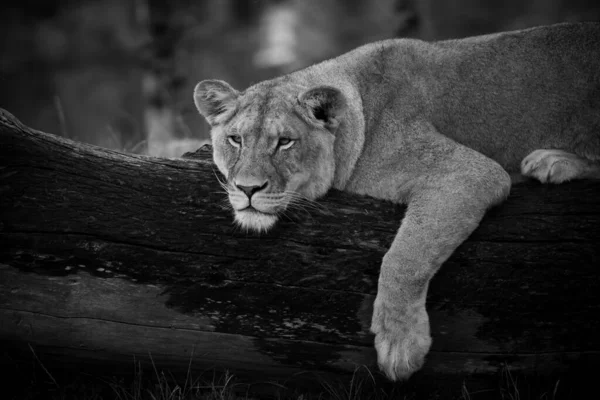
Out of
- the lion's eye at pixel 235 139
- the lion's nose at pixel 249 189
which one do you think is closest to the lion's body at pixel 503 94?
the lion's eye at pixel 235 139

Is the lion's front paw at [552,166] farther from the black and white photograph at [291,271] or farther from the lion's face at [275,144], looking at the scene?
the lion's face at [275,144]

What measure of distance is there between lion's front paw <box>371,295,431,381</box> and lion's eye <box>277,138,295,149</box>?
1.24m

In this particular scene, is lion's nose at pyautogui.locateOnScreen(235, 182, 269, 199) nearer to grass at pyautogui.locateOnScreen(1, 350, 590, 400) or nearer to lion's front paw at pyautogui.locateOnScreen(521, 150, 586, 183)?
grass at pyautogui.locateOnScreen(1, 350, 590, 400)

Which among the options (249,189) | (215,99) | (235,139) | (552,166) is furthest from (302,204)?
(552,166)

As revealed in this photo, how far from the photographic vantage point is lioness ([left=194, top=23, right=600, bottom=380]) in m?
3.70

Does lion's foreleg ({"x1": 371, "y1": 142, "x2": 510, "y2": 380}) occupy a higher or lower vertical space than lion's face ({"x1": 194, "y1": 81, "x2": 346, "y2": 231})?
lower

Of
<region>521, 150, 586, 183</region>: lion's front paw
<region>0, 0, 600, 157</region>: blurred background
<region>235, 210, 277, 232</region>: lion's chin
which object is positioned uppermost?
<region>0, 0, 600, 157</region>: blurred background

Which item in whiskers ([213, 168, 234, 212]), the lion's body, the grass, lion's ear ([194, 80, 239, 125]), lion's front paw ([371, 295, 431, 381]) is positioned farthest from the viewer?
lion's ear ([194, 80, 239, 125])

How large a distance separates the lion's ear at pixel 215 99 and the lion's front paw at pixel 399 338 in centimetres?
190

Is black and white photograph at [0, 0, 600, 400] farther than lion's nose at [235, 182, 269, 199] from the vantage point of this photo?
No

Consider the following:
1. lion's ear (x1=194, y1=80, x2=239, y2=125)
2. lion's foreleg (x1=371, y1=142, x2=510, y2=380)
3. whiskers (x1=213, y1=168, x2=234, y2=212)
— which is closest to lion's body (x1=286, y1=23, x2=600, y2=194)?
lion's ear (x1=194, y1=80, x2=239, y2=125)

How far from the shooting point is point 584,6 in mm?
16734

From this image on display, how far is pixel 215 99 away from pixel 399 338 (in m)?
2.21

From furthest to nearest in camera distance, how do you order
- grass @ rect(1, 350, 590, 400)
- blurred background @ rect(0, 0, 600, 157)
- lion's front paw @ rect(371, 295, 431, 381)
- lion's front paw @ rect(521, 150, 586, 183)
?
blurred background @ rect(0, 0, 600, 157)
lion's front paw @ rect(521, 150, 586, 183)
grass @ rect(1, 350, 590, 400)
lion's front paw @ rect(371, 295, 431, 381)
